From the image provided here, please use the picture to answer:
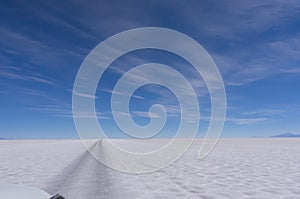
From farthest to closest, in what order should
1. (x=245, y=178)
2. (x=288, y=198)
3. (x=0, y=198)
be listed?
1. (x=245, y=178)
2. (x=288, y=198)
3. (x=0, y=198)

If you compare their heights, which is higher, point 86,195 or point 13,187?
point 13,187

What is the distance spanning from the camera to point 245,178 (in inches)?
Result: 278

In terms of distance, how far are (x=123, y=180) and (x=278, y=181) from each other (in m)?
3.89

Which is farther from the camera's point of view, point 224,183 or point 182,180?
point 182,180

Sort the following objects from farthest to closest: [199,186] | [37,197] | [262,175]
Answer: [262,175], [199,186], [37,197]

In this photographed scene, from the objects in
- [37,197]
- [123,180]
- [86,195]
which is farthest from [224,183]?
[37,197]

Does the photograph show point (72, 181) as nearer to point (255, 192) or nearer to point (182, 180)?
point (182, 180)

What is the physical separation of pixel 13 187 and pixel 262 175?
23.2 feet

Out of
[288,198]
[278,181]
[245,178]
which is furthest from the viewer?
[245,178]

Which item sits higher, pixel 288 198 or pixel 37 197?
pixel 37 197

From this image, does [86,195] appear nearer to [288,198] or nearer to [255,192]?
[255,192]

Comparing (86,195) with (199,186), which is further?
(199,186)

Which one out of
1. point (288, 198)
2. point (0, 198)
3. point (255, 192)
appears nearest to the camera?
point (0, 198)

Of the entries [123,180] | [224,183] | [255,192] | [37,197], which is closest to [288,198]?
[255,192]
